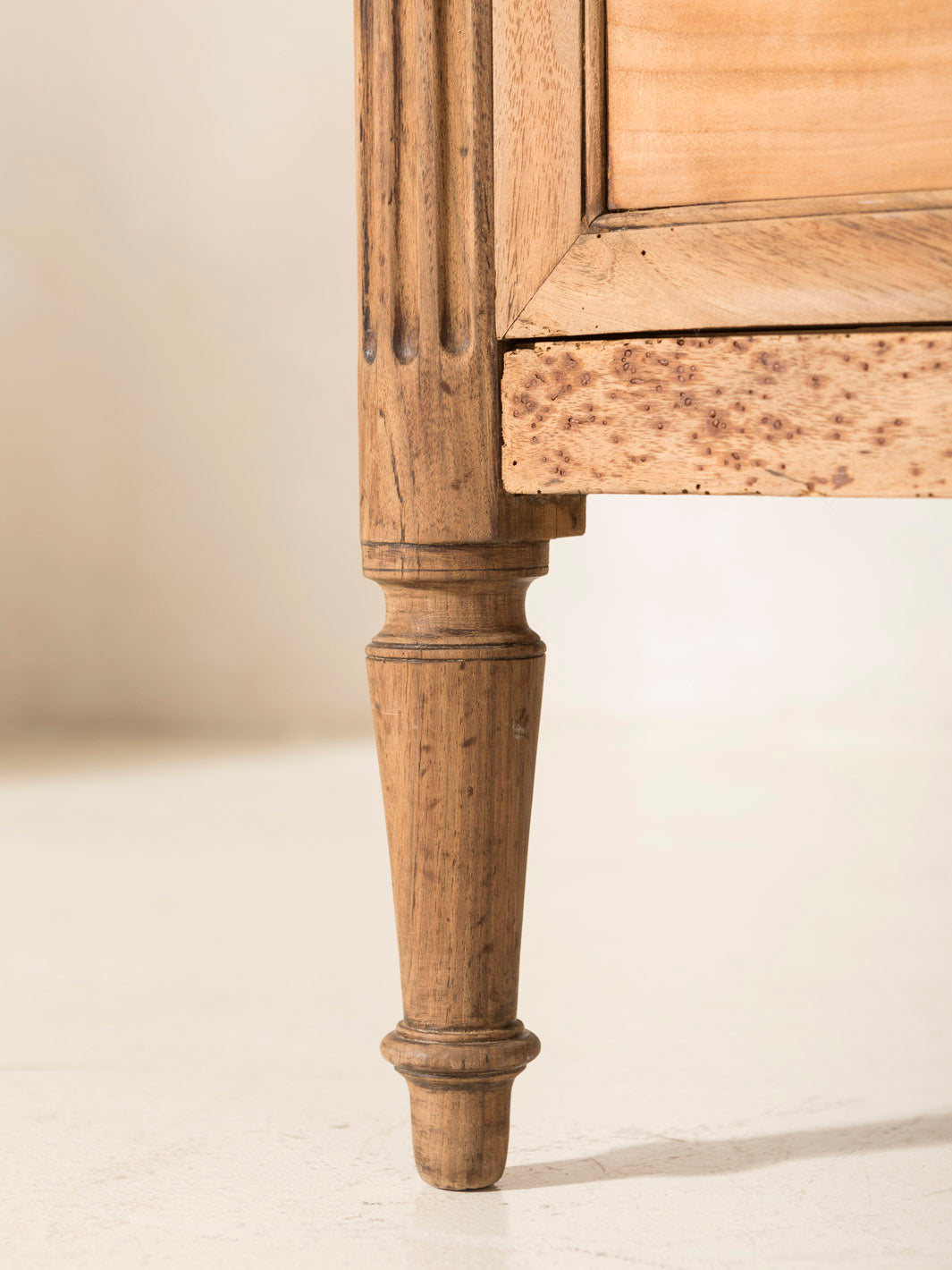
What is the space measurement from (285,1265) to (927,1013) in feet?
1.88

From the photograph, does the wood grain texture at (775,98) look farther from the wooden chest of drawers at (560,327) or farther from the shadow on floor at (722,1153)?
the shadow on floor at (722,1153)

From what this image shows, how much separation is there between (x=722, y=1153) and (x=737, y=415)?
0.41 metres

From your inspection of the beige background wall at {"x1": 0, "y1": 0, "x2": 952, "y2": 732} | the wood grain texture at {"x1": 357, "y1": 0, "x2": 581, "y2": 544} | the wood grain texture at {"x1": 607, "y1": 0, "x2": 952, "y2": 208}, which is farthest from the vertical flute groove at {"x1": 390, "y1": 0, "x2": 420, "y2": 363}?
the beige background wall at {"x1": 0, "y1": 0, "x2": 952, "y2": 732}

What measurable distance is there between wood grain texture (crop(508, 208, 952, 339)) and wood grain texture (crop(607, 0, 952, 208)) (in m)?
0.02

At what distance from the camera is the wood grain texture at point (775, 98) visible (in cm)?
61

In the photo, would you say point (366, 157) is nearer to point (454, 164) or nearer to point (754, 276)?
point (454, 164)

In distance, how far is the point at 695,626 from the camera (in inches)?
112

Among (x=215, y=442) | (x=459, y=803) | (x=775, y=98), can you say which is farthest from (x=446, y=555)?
(x=215, y=442)

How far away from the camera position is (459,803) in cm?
75

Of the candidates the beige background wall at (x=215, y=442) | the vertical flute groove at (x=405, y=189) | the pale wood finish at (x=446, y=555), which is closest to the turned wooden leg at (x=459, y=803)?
the pale wood finish at (x=446, y=555)

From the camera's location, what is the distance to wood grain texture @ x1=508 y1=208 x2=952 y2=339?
0.62m

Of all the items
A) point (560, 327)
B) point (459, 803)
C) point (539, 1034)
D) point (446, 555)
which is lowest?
point (539, 1034)

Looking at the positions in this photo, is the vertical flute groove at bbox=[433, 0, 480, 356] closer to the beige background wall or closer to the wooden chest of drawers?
the wooden chest of drawers

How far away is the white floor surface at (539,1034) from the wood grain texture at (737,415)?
13.6 inches
